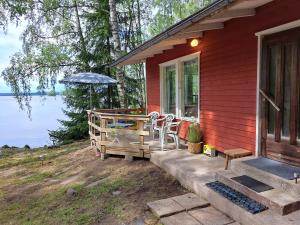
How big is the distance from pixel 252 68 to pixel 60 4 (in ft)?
33.6

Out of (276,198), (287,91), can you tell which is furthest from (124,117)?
(276,198)

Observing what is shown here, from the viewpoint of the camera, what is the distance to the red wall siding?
3.81 metres

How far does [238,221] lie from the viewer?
2.87 meters

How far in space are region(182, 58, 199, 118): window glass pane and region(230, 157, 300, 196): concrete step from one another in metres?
2.19

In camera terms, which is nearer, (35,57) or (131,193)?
(131,193)

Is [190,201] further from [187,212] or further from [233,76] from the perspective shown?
[233,76]

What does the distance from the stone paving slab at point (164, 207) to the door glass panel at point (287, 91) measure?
178 cm

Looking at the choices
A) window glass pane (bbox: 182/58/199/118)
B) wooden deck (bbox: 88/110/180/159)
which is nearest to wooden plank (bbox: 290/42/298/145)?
window glass pane (bbox: 182/58/199/118)

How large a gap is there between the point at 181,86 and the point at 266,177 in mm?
3609

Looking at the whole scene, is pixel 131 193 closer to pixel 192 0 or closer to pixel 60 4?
pixel 60 4

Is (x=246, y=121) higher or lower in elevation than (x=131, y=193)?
higher

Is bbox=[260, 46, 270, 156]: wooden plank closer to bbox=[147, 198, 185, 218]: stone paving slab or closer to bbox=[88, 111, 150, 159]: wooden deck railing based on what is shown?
bbox=[147, 198, 185, 218]: stone paving slab

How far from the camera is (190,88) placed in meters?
6.18

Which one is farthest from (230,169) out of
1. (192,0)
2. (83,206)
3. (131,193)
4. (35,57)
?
(192,0)
